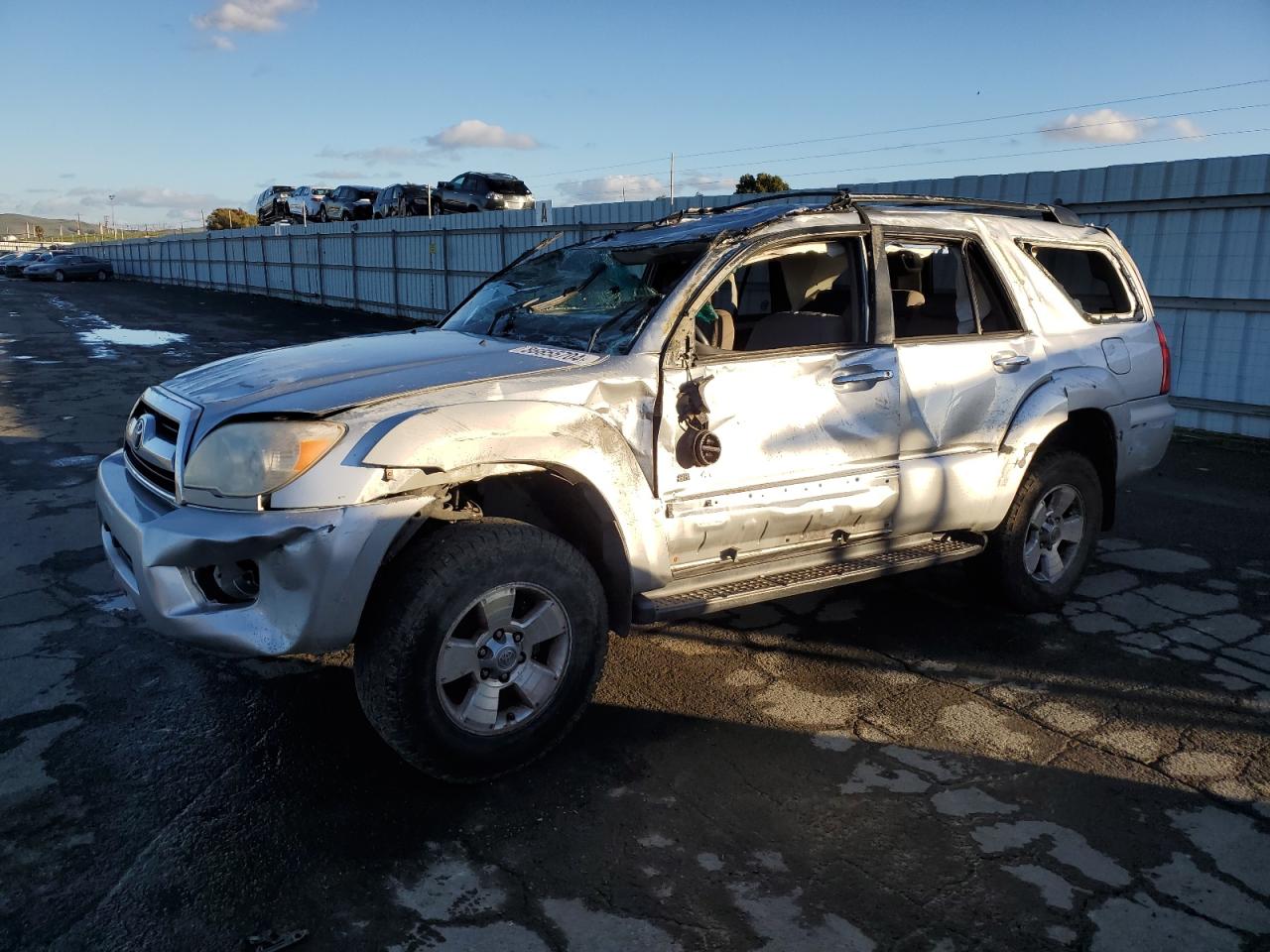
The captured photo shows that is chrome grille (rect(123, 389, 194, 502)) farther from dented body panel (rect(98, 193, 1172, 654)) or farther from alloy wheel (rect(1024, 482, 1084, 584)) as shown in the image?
alloy wheel (rect(1024, 482, 1084, 584))

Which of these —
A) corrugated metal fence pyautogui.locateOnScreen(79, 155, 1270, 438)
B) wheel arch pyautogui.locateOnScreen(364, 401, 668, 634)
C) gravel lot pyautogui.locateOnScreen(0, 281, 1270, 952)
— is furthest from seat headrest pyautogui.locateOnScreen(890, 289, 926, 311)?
corrugated metal fence pyautogui.locateOnScreen(79, 155, 1270, 438)

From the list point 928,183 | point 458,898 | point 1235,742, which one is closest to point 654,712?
point 458,898

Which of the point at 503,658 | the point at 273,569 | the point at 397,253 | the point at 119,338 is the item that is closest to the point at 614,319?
the point at 503,658

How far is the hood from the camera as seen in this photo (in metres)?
3.03

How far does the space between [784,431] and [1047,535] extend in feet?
6.01

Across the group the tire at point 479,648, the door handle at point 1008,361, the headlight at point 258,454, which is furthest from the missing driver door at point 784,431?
the headlight at point 258,454

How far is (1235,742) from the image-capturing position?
3.46 meters

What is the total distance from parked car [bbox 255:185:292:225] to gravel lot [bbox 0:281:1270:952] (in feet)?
118

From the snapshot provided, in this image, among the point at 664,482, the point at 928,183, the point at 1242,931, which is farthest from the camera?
the point at 928,183

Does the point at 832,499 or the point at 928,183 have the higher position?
the point at 928,183

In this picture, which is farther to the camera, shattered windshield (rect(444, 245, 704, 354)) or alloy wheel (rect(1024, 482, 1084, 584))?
alloy wheel (rect(1024, 482, 1084, 584))

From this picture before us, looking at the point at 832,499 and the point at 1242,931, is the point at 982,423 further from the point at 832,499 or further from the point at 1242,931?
the point at 1242,931

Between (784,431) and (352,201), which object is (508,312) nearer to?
(784,431)

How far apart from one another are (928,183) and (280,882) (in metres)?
10.3
